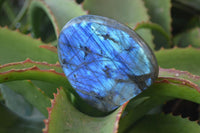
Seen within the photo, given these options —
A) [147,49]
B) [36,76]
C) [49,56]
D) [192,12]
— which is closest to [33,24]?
[49,56]

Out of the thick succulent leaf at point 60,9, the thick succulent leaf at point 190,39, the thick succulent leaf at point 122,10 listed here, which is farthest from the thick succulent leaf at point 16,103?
the thick succulent leaf at point 190,39

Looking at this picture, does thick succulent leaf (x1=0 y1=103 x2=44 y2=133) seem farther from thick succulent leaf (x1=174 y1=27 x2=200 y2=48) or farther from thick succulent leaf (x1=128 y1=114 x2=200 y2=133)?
thick succulent leaf (x1=174 y1=27 x2=200 y2=48)

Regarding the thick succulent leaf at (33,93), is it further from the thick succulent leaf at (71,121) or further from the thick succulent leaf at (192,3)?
the thick succulent leaf at (192,3)

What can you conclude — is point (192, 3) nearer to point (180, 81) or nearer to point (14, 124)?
point (180, 81)

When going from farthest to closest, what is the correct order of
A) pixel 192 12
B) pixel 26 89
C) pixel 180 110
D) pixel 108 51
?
pixel 192 12 → pixel 180 110 → pixel 26 89 → pixel 108 51

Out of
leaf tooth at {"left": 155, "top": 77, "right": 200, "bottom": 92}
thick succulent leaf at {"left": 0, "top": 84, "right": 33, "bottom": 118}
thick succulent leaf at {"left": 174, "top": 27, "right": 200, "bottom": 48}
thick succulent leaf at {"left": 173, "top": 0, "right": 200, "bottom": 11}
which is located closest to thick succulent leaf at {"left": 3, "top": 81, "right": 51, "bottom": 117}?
thick succulent leaf at {"left": 0, "top": 84, "right": 33, "bottom": 118}

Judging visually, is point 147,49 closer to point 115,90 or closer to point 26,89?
point 115,90

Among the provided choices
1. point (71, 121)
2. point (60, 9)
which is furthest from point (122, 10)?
point (71, 121)
